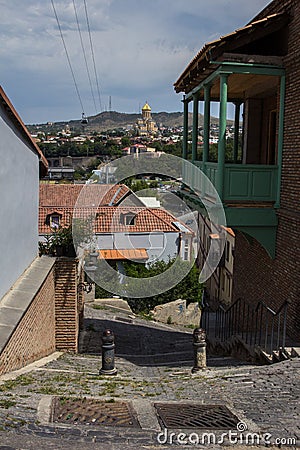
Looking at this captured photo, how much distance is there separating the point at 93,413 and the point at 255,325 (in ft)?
20.9

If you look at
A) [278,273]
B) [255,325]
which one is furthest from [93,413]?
[255,325]

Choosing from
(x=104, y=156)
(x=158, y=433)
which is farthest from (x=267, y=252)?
(x=104, y=156)

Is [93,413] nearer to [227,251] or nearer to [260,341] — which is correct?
[260,341]

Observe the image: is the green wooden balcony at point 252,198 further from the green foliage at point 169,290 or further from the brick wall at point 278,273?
the green foliage at point 169,290

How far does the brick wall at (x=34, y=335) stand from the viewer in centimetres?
623

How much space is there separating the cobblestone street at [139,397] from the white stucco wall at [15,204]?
1613mm

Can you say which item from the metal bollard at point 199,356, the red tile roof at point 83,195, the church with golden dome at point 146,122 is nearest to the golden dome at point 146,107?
the church with golden dome at point 146,122

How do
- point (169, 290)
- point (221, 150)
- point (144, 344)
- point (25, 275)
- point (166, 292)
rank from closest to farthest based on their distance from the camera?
1. point (25, 275)
2. point (221, 150)
3. point (144, 344)
4. point (166, 292)
5. point (169, 290)

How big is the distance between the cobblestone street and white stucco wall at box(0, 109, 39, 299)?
1.61m

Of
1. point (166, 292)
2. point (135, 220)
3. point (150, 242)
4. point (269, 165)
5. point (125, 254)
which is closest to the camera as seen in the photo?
point (269, 165)

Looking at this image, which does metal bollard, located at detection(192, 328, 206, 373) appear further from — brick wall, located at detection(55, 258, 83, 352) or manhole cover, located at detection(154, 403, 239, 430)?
brick wall, located at detection(55, 258, 83, 352)

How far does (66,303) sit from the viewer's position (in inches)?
388

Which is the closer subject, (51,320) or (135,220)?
(51,320)

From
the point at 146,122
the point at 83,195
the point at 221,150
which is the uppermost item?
the point at 146,122
